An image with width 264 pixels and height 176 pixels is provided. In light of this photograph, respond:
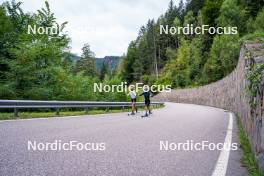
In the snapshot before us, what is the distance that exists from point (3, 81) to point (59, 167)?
17570 mm

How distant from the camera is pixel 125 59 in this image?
395ft

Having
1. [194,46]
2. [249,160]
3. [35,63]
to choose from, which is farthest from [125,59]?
[249,160]

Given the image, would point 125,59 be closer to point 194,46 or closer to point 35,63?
point 194,46

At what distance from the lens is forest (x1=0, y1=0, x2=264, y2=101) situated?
21453 mm

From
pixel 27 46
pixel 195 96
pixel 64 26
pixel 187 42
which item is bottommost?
pixel 195 96

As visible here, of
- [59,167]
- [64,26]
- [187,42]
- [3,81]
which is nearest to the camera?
[59,167]

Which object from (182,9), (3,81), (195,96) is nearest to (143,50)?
(182,9)

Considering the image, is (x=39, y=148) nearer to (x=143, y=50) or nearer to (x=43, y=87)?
(x=43, y=87)

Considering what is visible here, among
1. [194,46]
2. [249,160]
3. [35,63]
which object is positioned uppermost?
[194,46]

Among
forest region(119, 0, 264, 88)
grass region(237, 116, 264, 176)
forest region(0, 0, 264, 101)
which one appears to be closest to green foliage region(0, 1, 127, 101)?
forest region(0, 0, 264, 101)

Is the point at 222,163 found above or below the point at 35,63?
below

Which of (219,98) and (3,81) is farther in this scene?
(219,98)

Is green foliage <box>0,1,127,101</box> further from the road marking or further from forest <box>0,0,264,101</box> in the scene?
the road marking

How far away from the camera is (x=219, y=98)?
111ft
